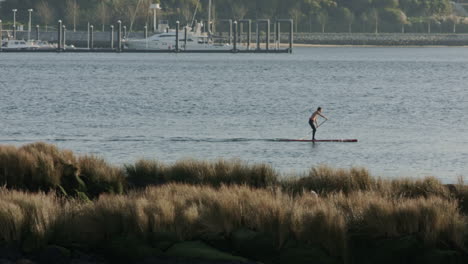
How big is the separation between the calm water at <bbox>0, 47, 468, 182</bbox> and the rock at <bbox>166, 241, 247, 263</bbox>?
52.1 feet

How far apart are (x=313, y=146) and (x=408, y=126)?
11971mm

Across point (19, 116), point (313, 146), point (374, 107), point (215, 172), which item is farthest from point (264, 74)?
point (215, 172)

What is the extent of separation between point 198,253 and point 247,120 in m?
38.3

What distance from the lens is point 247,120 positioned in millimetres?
53156

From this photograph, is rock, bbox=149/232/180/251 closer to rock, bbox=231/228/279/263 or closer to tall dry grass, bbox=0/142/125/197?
rock, bbox=231/228/279/263

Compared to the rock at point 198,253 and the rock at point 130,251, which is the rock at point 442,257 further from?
the rock at point 130,251

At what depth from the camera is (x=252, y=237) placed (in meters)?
15.1

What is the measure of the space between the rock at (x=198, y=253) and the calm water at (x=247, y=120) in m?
15.9

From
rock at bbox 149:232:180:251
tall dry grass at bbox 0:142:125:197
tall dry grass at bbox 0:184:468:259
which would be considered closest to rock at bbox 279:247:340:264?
tall dry grass at bbox 0:184:468:259

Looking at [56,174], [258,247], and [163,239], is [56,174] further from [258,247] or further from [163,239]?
[258,247]

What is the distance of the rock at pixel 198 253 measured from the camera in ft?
48.9

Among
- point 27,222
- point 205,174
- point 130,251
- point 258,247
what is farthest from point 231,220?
point 205,174

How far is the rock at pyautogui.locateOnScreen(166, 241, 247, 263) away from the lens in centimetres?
1490

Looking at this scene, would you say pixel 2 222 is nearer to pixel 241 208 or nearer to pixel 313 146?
pixel 241 208
